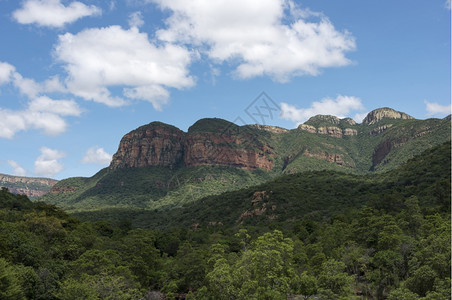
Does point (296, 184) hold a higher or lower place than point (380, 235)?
higher

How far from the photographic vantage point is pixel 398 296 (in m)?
32.5

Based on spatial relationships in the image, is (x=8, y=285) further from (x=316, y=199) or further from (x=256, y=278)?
(x=316, y=199)

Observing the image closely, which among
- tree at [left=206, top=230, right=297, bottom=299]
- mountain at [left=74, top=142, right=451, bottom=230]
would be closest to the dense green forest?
tree at [left=206, top=230, right=297, bottom=299]

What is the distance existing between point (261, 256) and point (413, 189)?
7608 centimetres

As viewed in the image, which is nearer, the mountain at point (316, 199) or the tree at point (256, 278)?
the tree at point (256, 278)

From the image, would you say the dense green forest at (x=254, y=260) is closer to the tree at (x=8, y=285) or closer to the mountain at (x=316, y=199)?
the tree at (x=8, y=285)

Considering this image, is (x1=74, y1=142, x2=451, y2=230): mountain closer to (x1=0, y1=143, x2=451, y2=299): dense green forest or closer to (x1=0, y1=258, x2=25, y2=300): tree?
(x1=0, y1=143, x2=451, y2=299): dense green forest

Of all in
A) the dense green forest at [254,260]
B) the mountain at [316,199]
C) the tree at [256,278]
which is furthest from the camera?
the mountain at [316,199]

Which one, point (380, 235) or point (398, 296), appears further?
point (380, 235)

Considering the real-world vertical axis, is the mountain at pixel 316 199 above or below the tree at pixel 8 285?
above

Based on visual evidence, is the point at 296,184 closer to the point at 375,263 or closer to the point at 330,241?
the point at 330,241

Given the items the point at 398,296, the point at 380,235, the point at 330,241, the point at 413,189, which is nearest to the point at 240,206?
the point at 413,189

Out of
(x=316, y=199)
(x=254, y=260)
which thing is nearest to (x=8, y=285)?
(x=254, y=260)

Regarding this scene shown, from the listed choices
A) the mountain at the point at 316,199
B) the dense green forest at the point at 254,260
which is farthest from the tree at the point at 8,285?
the mountain at the point at 316,199
